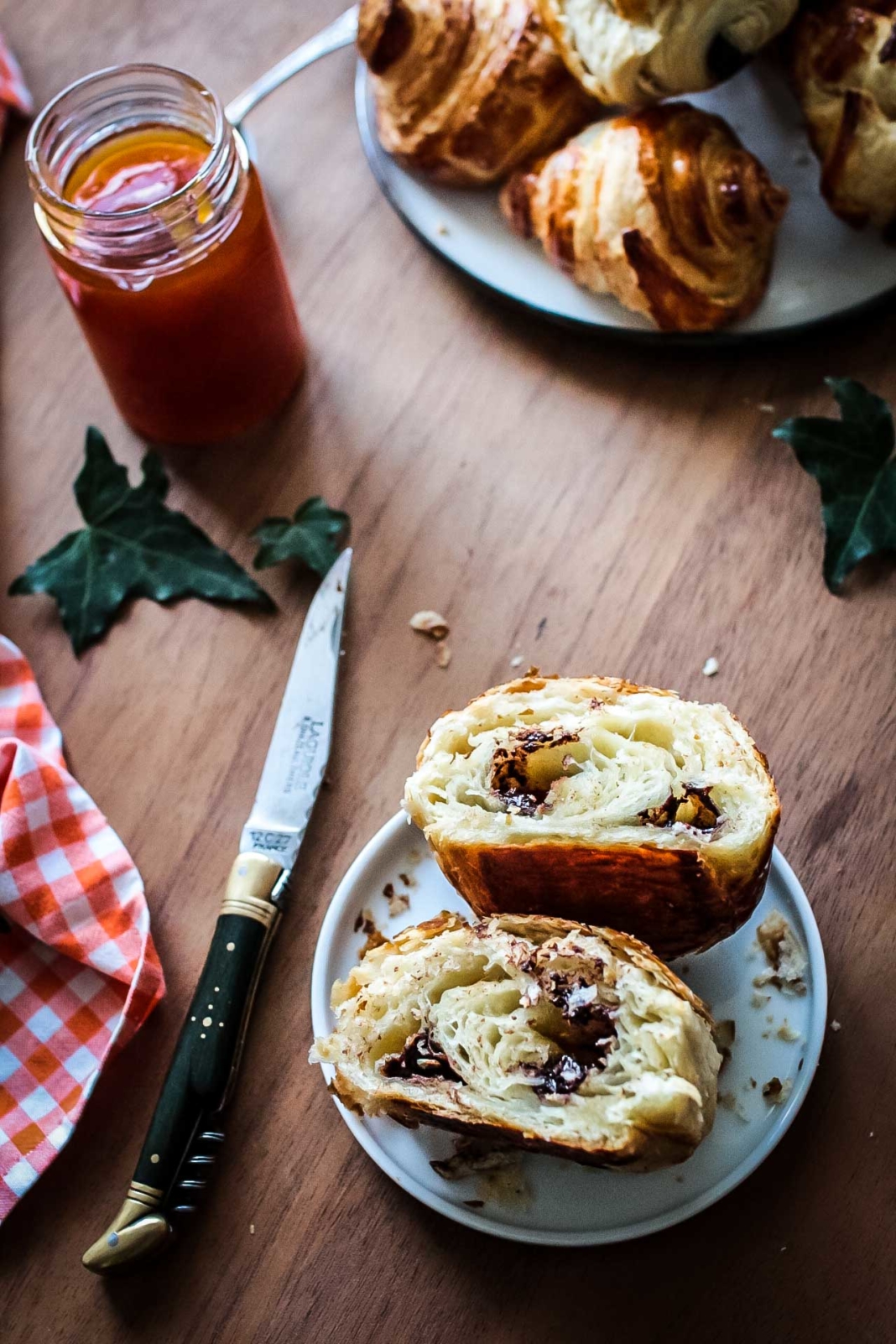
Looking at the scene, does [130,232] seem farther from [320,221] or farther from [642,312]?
[642,312]

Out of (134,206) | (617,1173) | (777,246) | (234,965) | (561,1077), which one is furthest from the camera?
(777,246)

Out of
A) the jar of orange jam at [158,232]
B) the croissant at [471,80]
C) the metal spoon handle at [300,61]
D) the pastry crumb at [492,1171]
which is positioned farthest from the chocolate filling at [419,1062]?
the metal spoon handle at [300,61]

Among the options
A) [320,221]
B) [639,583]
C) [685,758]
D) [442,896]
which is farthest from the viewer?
[320,221]

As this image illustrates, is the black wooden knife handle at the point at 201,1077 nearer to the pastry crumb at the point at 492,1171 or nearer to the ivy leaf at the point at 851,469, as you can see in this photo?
the pastry crumb at the point at 492,1171

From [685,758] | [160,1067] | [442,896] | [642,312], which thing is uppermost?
[642,312]

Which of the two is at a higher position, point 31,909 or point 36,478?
point 36,478

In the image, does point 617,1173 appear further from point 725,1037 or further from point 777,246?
point 777,246

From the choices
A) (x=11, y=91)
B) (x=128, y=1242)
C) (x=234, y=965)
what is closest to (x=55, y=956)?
(x=234, y=965)

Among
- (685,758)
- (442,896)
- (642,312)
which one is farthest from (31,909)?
(642,312)
